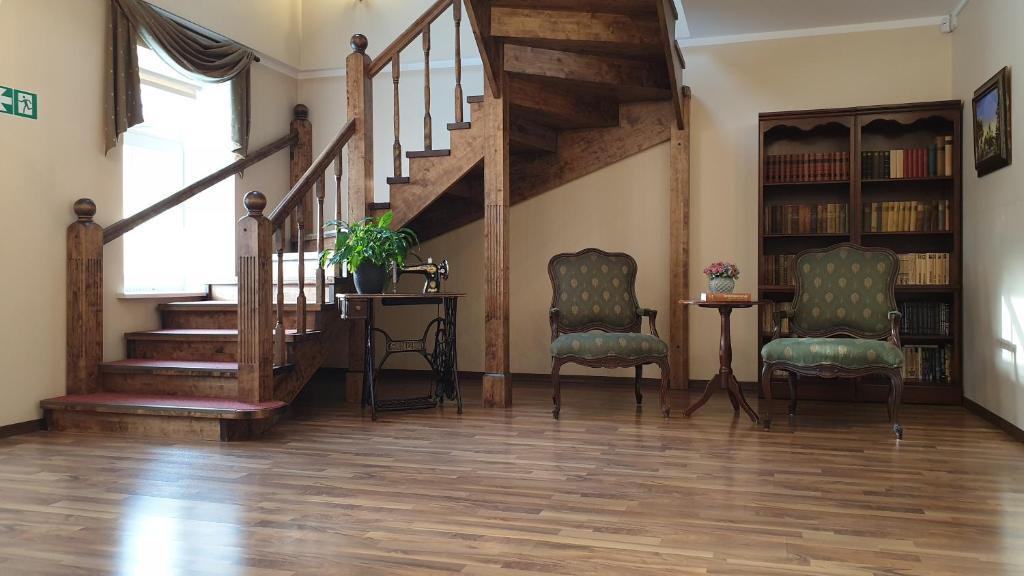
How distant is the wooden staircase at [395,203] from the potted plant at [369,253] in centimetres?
23

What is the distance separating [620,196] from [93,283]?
12.6ft

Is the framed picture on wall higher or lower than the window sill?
higher

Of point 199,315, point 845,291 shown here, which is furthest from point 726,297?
point 199,315

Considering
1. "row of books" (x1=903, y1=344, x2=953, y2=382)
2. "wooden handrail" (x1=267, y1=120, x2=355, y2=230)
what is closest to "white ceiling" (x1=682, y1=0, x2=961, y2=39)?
"row of books" (x1=903, y1=344, x2=953, y2=382)

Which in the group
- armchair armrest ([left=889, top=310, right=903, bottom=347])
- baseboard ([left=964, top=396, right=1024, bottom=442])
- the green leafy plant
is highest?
the green leafy plant

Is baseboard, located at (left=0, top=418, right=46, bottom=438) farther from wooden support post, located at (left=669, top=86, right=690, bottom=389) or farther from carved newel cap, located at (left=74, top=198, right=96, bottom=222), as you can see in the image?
wooden support post, located at (left=669, top=86, right=690, bottom=389)

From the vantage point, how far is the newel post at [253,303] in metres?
4.38

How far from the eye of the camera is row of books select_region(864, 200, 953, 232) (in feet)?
18.0

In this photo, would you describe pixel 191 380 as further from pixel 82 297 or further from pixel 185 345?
pixel 82 297

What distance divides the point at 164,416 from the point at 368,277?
1.41m

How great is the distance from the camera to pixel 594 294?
5.54 metres

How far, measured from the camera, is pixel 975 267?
5105 millimetres

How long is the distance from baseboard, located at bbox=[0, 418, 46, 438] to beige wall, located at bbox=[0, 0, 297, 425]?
4 centimetres

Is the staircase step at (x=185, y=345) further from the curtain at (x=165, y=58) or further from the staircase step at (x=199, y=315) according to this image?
the curtain at (x=165, y=58)
